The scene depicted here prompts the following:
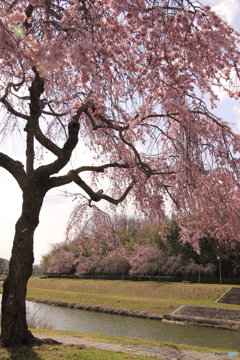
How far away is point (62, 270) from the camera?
51.9 metres

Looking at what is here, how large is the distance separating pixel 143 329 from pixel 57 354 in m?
13.9

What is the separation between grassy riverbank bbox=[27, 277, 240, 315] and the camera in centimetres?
2525

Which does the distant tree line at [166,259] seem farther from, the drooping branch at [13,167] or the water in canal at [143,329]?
the drooping branch at [13,167]

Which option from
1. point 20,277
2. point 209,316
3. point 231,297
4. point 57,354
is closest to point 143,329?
point 209,316

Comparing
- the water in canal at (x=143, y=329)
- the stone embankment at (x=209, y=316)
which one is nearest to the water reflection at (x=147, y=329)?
the water in canal at (x=143, y=329)

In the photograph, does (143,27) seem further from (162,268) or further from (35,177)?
(162,268)

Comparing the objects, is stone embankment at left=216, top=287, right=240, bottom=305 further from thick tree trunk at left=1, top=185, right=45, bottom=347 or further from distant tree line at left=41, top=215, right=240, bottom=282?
thick tree trunk at left=1, top=185, right=45, bottom=347

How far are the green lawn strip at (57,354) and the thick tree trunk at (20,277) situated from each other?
0.32 m

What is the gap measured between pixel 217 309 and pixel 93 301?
449 inches

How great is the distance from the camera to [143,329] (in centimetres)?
1808

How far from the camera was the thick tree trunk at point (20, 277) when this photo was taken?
5730 mm

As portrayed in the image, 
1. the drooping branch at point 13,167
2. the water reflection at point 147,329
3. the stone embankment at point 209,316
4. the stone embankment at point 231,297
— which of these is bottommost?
the water reflection at point 147,329

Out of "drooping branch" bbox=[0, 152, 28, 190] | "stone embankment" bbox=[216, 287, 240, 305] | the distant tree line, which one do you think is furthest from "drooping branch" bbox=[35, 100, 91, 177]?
the distant tree line

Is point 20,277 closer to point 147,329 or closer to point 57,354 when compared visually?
point 57,354
